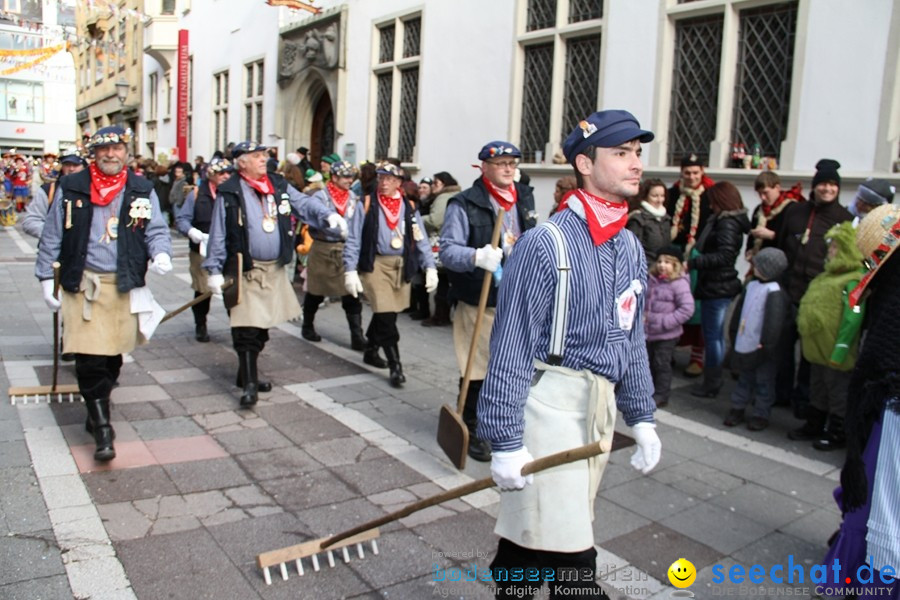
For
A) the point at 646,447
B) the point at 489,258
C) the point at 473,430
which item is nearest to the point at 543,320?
the point at 646,447

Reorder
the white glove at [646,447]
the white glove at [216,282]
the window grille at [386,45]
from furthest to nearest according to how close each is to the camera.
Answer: the window grille at [386,45], the white glove at [216,282], the white glove at [646,447]

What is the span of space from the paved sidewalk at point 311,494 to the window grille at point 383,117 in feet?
26.1

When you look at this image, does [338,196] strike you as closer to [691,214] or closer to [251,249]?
[251,249]

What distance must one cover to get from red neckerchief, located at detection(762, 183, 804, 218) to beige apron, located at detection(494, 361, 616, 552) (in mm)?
4925

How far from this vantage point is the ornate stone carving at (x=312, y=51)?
15008 mm

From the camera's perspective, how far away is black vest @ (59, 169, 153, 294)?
4719 mm

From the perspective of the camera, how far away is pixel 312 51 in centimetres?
1557

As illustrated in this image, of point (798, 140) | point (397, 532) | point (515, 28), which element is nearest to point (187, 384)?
point (397, 532)

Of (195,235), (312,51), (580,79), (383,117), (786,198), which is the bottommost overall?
(195,235)

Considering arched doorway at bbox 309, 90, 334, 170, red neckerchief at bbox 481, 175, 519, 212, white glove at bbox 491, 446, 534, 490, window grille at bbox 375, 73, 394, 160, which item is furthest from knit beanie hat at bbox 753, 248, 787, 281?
arched doorway at bbox 309, 90, 334, 170

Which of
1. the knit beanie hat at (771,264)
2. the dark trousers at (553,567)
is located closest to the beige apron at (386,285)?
the knit beanie hat at (771,264)

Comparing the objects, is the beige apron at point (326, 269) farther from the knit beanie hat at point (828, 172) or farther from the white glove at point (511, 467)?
the white glove at point (511, 467)

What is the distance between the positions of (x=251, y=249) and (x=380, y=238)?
1275 mm

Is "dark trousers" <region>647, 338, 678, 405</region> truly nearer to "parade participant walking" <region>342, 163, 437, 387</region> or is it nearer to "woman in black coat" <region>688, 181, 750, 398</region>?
"woman in black coat" <region>688, 181, 750, 398</region>
